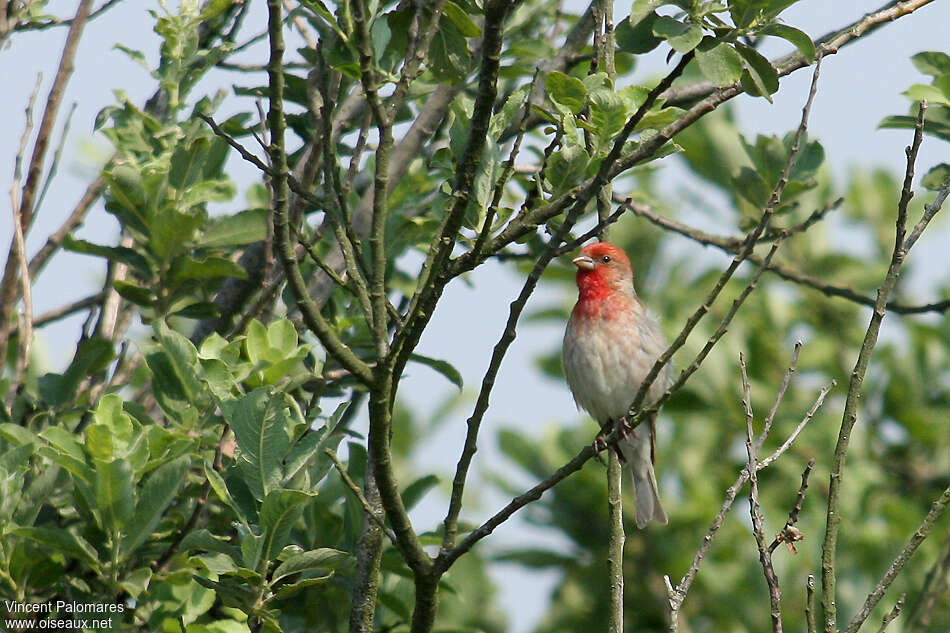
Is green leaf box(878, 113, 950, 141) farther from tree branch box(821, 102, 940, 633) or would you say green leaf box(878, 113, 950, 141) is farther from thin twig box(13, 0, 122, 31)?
thin twig box(13, 0, 122, 31)

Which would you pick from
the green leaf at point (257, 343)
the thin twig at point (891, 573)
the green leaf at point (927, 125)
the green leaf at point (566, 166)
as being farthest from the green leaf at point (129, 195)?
the thin twig at point (891, 573)

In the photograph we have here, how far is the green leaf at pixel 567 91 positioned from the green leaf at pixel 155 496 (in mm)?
1887

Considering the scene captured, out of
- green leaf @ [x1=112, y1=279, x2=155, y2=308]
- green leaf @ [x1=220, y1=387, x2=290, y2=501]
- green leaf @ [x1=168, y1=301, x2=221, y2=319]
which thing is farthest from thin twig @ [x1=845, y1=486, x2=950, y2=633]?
green leaf @ [x1=112, y1=279, x2=155, y2=308]

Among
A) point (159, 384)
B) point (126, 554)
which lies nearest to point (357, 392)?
point (159, 384)

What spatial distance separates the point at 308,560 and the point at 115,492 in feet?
2.60

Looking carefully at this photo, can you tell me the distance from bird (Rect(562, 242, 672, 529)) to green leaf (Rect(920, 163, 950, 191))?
222 cm

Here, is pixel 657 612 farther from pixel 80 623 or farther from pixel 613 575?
pixel 80 623

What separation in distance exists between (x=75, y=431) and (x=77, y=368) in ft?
0.95

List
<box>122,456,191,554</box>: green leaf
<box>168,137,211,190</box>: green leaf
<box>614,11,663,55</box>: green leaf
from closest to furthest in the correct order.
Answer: <box>614,11,663,55</box>: green leaf → <box>122,456,191,554</box>: green leaf → <box>168,137,211,190</box>: green leaf

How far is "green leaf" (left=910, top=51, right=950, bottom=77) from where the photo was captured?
514 cm

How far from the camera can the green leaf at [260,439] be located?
405 cm

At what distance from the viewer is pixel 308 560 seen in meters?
3.99

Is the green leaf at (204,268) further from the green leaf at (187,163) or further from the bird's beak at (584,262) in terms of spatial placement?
the bird's beak at (584,262)

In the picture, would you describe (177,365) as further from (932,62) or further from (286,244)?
(932,62)
